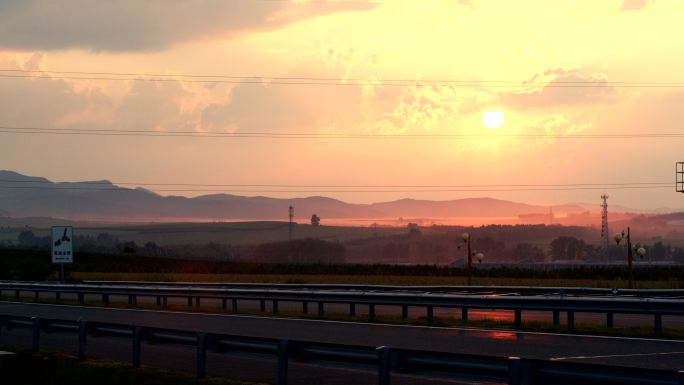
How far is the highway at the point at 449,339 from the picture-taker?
60.5 ft

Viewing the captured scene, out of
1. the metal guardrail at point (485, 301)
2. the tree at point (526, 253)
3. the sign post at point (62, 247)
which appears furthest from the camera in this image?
the tree at point (526, 253)

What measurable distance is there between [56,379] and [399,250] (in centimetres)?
17435

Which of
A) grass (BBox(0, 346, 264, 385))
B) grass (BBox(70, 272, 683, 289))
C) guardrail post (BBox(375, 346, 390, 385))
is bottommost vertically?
grass (BBox(0, 346, 264, 385))

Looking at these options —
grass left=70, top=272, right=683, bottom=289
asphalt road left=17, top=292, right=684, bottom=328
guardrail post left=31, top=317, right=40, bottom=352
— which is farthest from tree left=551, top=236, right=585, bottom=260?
guardrail post left=31, top=317, right=40, bottom=352

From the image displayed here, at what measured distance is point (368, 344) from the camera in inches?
813

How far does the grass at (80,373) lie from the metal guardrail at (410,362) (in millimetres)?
450

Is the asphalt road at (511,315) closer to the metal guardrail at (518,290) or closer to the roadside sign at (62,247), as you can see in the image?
the metal guardrail at (518,290)

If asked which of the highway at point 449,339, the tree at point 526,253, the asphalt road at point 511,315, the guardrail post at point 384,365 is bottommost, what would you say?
the highway at point 449,339

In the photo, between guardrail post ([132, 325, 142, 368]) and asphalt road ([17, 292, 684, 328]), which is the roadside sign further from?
guardrail post ([132, 325, 142, 368])

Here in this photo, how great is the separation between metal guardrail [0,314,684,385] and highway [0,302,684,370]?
16.8 ft

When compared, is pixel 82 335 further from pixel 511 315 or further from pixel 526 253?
pixel 526 253

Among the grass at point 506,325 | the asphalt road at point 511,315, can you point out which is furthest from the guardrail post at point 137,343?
the asphalt road at point 511,315

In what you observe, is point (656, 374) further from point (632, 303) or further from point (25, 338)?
point (25, 338)

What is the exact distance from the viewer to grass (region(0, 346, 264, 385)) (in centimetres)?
1584
